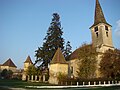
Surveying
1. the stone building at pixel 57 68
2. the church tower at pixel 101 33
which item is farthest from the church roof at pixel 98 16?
the stone building at pixel 57 68

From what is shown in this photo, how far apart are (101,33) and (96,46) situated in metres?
3.54

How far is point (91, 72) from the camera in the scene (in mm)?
37688

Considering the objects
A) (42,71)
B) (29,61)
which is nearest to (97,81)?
(42,71)

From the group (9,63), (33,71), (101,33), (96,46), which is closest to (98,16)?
(101,33)

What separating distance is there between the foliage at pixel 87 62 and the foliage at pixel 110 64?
201 cm

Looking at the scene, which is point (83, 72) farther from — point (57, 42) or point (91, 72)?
point (57, 42)

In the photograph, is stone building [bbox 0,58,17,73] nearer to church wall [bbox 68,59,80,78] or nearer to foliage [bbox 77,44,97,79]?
church wall [bbox 68,59,80,78]

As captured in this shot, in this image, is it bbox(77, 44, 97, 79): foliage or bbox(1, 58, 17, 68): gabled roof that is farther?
bbox(1, 58, 17, 68): gabled roof

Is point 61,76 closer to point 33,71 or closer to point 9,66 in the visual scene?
point 33,71

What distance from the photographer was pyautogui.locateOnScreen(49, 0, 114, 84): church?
39.3 meters

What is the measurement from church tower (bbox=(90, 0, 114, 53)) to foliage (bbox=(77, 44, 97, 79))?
4.55m

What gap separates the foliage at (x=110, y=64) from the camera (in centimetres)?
3647

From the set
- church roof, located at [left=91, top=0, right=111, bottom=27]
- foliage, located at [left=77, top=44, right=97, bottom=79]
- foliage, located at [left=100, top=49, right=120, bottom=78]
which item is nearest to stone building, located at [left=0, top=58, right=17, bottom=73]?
church roof, located at [left=91, top=0, right=111, bottom=27]

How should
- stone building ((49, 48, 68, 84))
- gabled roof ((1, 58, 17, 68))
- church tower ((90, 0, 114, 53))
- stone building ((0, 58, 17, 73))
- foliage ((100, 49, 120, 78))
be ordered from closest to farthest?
foliage ((100, 49, 120, 78)) → stone building ((49, 48, 68, 84)) → church tower ((90, 0, 114, 53)) → stone building ((0, 58, 17, 73)) → gabled roof ((1, 58, 17, 68))
